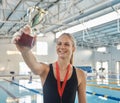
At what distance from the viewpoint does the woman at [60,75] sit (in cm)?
194

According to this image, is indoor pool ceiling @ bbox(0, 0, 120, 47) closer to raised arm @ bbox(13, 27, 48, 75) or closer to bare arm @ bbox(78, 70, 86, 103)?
bare arm @ bbox(78, 70, 86, 103)

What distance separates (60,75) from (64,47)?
241 millimetres

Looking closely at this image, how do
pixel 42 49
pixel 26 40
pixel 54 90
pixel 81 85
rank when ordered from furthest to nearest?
pixel 42 49, pixel 81 85, pixel 54 90, pixel 26 40

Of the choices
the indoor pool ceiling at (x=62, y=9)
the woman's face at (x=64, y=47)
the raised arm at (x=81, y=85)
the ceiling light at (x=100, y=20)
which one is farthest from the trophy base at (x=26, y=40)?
the ceiling light at (x=100, y=20)

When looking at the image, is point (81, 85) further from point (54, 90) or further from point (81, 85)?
point (54, 90)

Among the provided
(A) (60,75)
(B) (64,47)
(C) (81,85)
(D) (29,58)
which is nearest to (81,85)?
(C) (81,85)

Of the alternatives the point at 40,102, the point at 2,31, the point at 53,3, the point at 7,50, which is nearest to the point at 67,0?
the point at 53,3

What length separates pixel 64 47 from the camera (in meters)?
2.04

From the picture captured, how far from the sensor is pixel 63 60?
2068 mm

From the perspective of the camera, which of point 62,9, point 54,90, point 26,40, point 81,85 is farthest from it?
point 62,9

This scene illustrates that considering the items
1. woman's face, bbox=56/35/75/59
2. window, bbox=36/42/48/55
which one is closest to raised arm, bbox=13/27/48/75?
woman's face, bbox=56/35/75/59

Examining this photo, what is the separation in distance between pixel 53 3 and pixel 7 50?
43.3ft

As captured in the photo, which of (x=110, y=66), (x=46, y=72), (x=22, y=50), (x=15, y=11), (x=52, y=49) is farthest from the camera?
(x=110, y=66)

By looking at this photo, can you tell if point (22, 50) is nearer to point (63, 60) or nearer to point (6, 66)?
point (63, 60)
